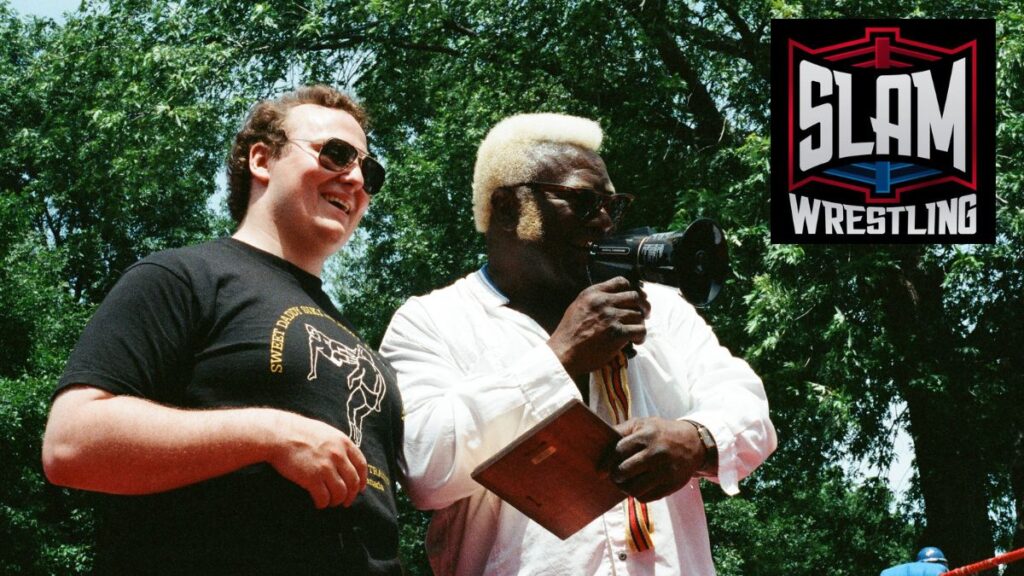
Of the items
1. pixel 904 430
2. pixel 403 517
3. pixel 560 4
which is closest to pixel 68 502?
pixel 403 517

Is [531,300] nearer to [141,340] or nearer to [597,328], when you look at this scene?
[597,328]

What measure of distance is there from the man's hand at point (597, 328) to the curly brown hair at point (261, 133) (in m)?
0.83

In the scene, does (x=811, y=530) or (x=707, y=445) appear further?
(x=811, y=530)

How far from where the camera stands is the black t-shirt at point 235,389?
212 centimetres

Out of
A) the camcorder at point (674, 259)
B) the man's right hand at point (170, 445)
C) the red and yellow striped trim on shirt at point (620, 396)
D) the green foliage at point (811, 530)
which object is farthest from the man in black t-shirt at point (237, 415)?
the green foliage at point (811, 530)

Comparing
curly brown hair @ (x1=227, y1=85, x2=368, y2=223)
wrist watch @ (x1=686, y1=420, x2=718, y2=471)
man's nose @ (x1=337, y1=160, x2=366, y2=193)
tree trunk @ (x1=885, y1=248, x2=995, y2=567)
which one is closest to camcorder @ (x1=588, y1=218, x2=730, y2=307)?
wrist watch @ (x1=686, y1=420, x2=718, y2=471)

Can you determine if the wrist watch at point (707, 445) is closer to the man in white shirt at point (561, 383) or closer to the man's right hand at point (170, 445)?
the man in white shirt at point (561, 383)

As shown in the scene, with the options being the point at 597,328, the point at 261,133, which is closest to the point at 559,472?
the point at 597,328

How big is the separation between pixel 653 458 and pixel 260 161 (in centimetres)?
120

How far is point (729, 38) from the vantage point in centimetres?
1299

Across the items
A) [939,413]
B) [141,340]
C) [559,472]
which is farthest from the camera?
[939,413]

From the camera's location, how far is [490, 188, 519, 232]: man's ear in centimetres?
332

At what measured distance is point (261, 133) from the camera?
2.86 m

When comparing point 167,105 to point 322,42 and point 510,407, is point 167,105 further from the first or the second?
point 510,407
